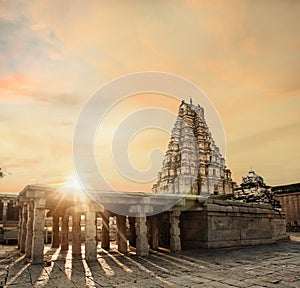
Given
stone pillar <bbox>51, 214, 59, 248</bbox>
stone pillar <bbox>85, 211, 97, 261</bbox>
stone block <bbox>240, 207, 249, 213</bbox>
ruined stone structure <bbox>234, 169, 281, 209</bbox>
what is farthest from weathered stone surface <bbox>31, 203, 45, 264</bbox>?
ruined stone structure <bbox>234, 169, 281, 209</bbox>

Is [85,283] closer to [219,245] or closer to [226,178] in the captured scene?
[219,245]

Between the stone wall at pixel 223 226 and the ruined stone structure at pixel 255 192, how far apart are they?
9961 millimetres

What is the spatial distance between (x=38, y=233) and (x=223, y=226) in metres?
7.78

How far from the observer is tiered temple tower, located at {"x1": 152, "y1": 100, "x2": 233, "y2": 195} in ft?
130

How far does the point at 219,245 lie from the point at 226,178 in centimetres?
3529

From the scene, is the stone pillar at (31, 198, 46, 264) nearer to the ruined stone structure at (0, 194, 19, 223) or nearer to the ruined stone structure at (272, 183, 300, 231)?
the ruined stone structure at (0, 194, 19, 223)

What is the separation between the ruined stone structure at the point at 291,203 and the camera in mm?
27797

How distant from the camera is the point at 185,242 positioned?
42.4 ft

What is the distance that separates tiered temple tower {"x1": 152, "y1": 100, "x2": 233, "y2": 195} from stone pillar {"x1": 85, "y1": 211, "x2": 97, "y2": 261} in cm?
2996

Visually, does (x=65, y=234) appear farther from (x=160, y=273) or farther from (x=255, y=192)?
(x=255, y=192)

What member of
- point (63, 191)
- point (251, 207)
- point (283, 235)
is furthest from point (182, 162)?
point (63, 191)

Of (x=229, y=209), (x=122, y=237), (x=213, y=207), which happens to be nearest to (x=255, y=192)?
(x=229, y=209)

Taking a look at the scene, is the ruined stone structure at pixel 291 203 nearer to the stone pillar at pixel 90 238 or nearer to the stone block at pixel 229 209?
the stone block at pixel 229 209

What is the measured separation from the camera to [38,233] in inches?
348
